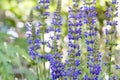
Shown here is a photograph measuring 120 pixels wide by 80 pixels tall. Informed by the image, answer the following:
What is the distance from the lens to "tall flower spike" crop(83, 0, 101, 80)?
2562 mm

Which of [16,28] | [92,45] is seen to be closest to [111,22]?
[92,45]

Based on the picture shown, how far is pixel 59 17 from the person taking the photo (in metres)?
2.81

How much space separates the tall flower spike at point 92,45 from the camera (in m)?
2.56

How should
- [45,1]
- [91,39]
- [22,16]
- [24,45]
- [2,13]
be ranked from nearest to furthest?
[91,39] → [45,1] → [24,45] → [22,16] → [2,13]

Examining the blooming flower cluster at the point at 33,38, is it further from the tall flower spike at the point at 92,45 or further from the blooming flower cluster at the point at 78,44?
the tall flower spike at the point at 92,45

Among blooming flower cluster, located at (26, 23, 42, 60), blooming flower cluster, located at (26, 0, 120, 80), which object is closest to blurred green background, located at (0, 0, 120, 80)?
blooming flower cluster, located at (26, 23, 42, 60)

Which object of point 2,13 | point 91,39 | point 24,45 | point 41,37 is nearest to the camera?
point 91,39

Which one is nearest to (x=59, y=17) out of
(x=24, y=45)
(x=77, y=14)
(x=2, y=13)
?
(x=77, y=14)

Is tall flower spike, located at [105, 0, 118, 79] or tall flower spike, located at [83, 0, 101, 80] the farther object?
tall flower spike, located at [105, 0, 118, 79]

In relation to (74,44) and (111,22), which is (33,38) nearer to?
(74,44)

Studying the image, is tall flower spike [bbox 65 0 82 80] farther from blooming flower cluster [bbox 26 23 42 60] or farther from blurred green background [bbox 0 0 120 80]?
blurred green background [bbox 0 0 120 80]

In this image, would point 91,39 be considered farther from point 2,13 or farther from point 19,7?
point 2,13

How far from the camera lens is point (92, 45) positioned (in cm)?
265

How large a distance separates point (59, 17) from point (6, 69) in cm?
82
